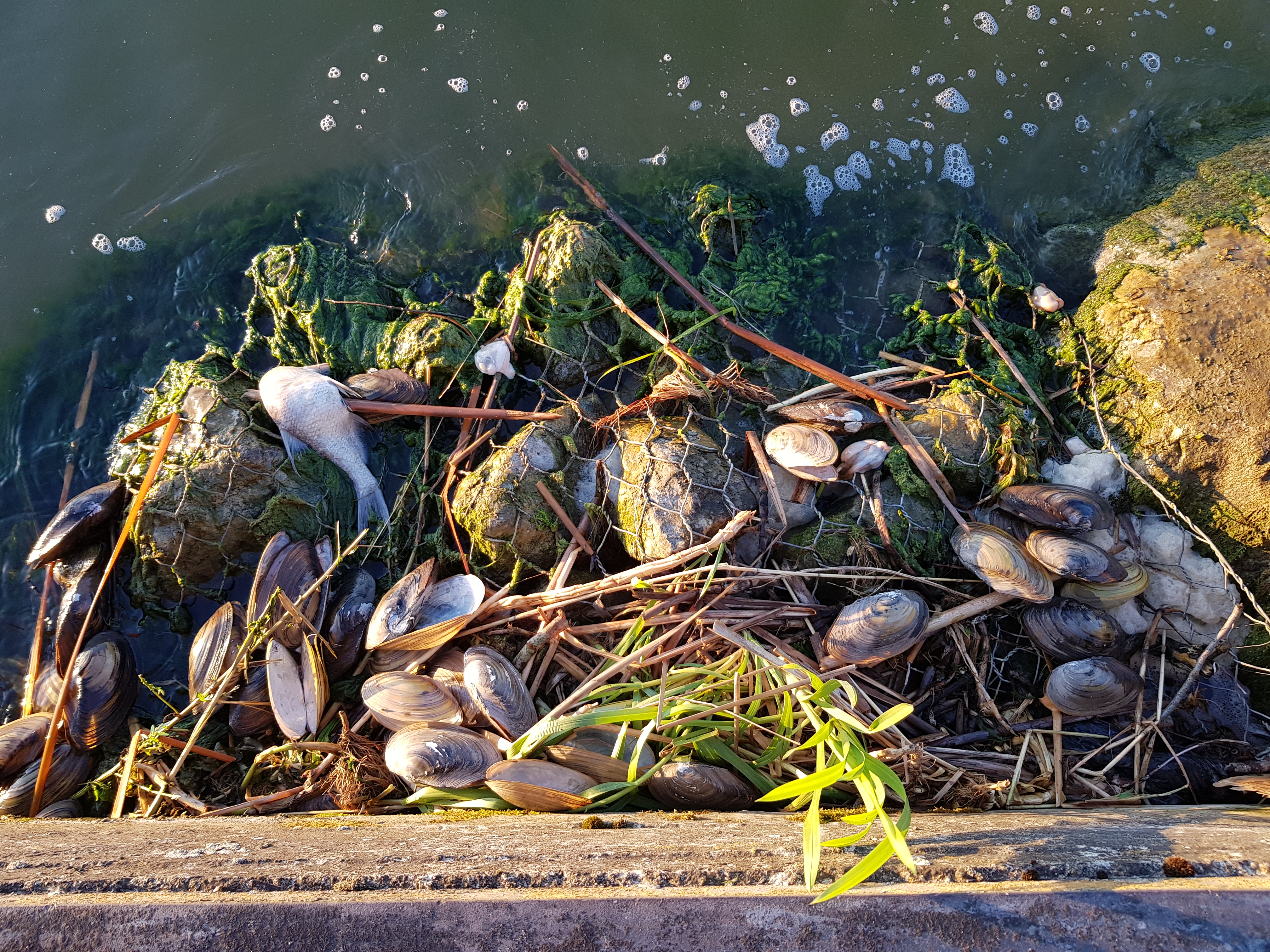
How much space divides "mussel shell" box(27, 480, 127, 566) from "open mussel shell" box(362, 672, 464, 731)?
6.57 feet

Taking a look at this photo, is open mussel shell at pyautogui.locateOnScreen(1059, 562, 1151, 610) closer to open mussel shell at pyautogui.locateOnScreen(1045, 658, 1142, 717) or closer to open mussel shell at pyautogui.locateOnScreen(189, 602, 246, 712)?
open mussel shell at pyautogui.locateOnScreen(1045, 658, 1142, 717)

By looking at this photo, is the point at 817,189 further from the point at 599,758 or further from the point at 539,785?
the point at 539,785

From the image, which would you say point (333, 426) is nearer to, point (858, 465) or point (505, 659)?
point (505, 659)

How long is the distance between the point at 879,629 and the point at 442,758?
6.76 ft

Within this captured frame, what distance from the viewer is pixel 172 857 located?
7.19 feet

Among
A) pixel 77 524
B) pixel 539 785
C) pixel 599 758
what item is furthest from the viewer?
pixel 77 524

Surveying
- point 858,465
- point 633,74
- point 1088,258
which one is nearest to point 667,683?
point 858,465

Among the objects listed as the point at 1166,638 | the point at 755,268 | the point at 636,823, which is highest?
the point at 755,268

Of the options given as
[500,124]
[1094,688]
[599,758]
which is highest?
[500,124]

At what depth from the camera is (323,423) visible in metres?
4.00

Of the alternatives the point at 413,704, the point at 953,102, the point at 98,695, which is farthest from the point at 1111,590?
the point at 98,695

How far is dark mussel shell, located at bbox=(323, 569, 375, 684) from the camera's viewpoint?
3691mm

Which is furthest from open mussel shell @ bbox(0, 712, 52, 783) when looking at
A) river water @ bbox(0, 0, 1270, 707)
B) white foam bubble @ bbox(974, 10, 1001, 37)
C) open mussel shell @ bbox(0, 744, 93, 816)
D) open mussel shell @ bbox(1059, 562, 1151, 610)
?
white foam bubble @ bbox(974, 10, 1001, 37)

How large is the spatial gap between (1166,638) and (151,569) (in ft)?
17.9
